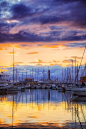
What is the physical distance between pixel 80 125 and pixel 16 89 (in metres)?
60.7

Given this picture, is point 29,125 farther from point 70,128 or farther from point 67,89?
point 67,89

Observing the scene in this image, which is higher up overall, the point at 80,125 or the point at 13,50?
the point at 13,50

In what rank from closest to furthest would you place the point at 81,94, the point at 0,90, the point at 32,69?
the point at 81,94 → the point at 0,90 → the point at 32,69

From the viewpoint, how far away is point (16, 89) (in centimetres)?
7706

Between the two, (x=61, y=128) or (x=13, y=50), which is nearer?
(x=61, y=128)

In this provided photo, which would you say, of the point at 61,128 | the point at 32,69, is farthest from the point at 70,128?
the point at 32,69

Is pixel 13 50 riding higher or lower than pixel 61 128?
higher

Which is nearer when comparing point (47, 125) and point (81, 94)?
point (47, 125)

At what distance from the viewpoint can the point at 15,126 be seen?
17062 mm

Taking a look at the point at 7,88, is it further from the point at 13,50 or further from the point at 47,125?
the point at 47,125

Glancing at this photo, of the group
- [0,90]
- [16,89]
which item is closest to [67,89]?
[16,89]

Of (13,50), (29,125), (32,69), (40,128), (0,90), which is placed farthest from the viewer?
(32,69)

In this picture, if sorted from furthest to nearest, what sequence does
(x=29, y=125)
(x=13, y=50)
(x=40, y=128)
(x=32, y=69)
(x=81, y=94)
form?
(x=32, y=69)
(x=13, y=50)
(x=81, y=94)
(x=29, y=125)
(x=40, y=128)

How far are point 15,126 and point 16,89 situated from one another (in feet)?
199
